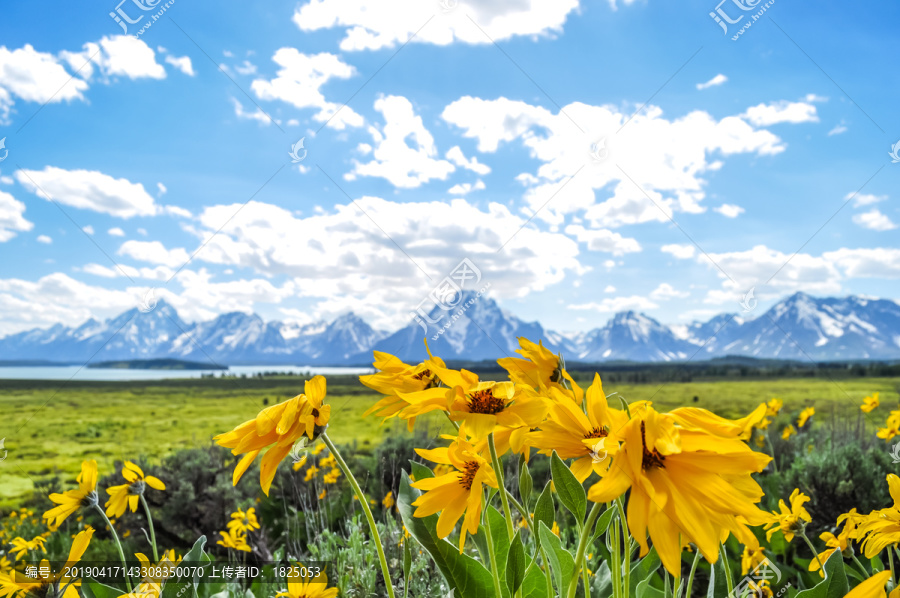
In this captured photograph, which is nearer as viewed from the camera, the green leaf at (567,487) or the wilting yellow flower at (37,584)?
the green leaf at (567,487)

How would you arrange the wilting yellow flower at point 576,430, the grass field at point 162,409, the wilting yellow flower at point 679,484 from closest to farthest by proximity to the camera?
the wilting yellow flower at point 679,484 → the wilting yellow flower at point 576,430 → the grass field at point 162,409

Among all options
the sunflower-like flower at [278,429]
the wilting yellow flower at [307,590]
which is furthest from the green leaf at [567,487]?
the wilting yellow flower at [307,590]

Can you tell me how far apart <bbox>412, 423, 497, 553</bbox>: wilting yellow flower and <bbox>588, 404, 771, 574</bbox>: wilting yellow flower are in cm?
25

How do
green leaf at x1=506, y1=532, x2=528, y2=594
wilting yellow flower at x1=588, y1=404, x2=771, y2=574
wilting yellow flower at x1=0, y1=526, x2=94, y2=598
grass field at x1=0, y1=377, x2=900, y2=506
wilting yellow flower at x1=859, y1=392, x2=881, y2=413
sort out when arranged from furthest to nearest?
1. grass field at x1=0, y1=377, x2=900, y2=506
2. wilting yellow flower at x1=859, y1=392, x2=881, y2=413
3. wilting yellow flower at x1=0, y1=526, x2=94, y2=598
4. green leaf at x1=506, y1=532, x2=528, y2=594
5. wilting yellow flower at x1=588, y1=404, x2=771, y2=574

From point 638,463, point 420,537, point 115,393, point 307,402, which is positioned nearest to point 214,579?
point 420,537

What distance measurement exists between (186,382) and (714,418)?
65.2 meters

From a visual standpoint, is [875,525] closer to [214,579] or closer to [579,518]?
[579,518]

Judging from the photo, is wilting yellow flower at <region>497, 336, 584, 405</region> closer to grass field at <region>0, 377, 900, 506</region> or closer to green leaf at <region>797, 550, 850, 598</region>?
green leaf at <region>797, 550, 850, 598</region>

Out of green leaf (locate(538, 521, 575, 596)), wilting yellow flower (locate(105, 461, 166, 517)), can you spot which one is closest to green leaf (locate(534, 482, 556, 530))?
green leaf (locate(538, 521, 575, 596))

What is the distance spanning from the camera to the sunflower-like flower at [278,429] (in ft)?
2.73

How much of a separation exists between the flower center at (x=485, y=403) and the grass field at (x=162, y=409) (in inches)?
357

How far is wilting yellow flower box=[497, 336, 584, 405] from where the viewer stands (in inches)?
39.9

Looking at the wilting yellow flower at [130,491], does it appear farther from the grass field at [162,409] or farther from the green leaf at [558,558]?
the grass field at [162,409]

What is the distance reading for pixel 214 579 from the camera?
5.15 feet
